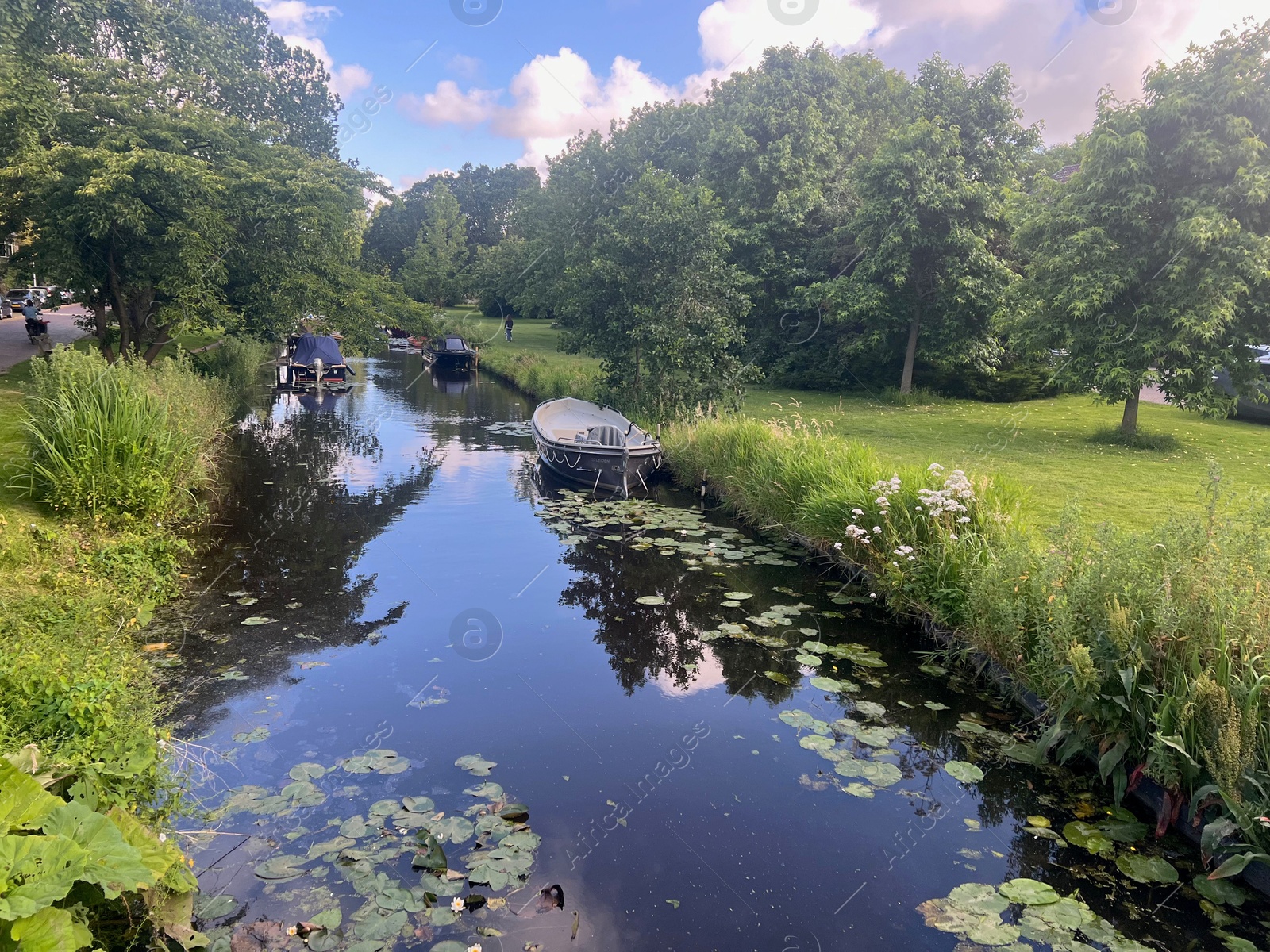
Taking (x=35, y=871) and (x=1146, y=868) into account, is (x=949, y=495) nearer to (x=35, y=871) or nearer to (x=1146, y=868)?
(x=1146, y=868)

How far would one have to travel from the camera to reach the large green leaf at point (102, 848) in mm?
3006

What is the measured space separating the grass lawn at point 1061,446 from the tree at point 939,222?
9.01ft

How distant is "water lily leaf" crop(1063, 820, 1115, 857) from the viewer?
5125 millimetres

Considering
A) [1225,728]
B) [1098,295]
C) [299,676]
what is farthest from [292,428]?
[1225,728]

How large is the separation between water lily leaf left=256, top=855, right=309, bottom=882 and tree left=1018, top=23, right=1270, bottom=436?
A: 1743cm

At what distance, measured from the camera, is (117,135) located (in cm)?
1811

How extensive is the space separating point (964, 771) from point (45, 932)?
5.82 metres

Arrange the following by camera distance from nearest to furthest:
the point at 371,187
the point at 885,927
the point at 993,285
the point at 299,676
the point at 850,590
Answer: the point at 885,927 < the point at 299,676 < the point at 850,590 < the point at 993,285 < the point at 371,187

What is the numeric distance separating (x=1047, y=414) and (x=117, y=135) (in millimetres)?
25138

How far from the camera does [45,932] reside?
2727mm

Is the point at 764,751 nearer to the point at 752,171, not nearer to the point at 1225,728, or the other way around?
the point at 1225,728

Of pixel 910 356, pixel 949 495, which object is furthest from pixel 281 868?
pixel 910 356

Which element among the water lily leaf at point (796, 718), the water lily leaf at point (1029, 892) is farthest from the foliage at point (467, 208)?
the water lily leaf at point (1029, 892)

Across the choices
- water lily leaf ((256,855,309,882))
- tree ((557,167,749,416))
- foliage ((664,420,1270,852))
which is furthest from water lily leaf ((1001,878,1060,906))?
tree ((557,167,749,416))
